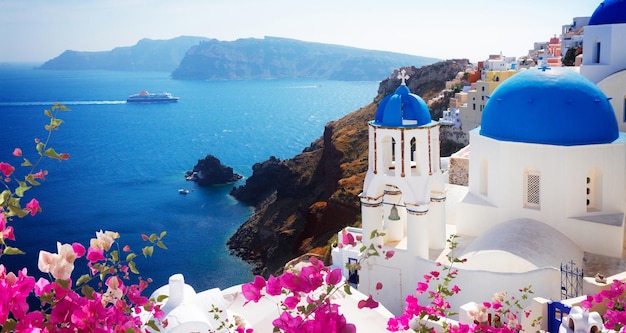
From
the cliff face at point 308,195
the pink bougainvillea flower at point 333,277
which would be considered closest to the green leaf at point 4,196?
the pink bougainvillea flower at point 333,277

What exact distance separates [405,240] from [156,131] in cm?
8800

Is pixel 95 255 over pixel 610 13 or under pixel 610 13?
under

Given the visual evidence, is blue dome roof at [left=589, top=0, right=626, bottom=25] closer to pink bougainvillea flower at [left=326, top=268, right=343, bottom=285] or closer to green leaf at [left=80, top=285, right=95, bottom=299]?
pink bougainvillea flower at [left=326, top=268, right=343, bottom=285]

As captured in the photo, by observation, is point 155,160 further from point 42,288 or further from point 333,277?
point 333,277

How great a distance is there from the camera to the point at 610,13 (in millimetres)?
15633

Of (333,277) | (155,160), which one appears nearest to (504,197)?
(333,277)

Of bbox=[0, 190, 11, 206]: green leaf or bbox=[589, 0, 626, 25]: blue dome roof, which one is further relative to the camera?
bbox=[589, 0, 626, 25]: blue dome roof

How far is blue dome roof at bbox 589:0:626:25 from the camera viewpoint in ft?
50.8

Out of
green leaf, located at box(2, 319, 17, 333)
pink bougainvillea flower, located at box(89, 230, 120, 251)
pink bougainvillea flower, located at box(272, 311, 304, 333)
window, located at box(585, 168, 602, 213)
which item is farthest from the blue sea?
window, located at box(585, 168, 602, 213)

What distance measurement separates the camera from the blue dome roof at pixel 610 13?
15.5m

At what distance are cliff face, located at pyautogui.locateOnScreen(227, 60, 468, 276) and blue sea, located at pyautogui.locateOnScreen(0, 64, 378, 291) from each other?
5.95 ft

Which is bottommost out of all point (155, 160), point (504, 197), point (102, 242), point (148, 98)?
point (155, 160)

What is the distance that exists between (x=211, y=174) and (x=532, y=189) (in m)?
49.9

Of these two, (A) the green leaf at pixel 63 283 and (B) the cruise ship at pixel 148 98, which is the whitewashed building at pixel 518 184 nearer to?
(A) the green leaf at pixel 63 283
